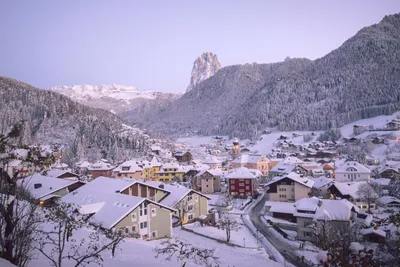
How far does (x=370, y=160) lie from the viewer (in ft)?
213

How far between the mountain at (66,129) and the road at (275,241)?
43801mm

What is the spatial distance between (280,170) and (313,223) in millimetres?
30856

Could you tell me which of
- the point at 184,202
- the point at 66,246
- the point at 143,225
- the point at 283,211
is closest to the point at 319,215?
the point at 283,211

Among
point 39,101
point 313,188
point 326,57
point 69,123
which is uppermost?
point 326,57

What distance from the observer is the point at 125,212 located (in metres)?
18.2

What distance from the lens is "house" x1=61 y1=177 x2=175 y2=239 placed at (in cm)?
1816

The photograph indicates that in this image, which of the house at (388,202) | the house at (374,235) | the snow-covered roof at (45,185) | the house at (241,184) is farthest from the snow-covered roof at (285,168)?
the snow-covered roof at (45,185)

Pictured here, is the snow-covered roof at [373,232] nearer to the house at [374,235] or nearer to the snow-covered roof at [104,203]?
the house at [374,235]

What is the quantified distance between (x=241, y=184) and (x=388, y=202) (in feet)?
59.7

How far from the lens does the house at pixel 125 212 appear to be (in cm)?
1816

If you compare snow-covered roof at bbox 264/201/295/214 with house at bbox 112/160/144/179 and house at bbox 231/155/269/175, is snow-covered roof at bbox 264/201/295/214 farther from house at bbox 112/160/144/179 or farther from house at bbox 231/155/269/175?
house at bbox 231/155/269/175

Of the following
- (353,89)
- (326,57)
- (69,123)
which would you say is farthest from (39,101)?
(326,57)


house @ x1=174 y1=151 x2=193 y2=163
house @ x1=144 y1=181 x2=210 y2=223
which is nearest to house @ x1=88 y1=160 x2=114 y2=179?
house @ x1=174 y1=151 x2=193 y2=163

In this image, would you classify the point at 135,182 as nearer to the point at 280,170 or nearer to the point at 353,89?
the point at 280,170
